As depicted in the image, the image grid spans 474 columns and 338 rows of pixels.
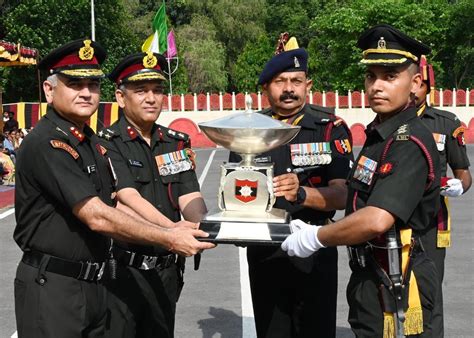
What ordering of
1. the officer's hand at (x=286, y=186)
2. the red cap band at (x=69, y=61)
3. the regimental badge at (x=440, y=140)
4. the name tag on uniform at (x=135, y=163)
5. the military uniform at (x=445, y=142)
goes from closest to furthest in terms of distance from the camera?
the red cap band at (x=69, y=61)
the officer's hand at (x=286, y=186)
the name tag on uniform at (x=135, y=163)
the military uniform at (x=445, y=142)
the regimental badge at (x=440, y=140)

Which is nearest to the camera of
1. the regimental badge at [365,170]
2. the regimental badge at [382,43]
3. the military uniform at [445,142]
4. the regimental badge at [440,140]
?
the regimental badge at [365,170]

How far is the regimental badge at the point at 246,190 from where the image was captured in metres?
3.84

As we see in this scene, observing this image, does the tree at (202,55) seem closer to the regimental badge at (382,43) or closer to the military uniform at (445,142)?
the military uniform at (445,142)

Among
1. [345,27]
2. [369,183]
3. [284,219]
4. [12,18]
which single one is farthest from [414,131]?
[345,27]

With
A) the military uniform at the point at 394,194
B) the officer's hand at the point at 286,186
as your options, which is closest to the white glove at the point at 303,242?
the military uniform at the point at 394,194

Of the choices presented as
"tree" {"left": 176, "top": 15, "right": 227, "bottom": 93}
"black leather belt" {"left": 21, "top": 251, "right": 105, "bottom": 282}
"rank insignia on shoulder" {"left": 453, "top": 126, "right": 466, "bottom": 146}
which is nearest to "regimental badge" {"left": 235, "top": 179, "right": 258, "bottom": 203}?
"black leather belt" {"left": 21, "top": 251, "right": 105, "bottom": 282}

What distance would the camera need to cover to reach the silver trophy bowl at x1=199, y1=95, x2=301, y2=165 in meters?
3.74

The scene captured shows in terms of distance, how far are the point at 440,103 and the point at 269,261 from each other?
119 feet

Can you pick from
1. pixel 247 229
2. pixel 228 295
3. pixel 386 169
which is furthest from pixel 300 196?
pixel 228 295

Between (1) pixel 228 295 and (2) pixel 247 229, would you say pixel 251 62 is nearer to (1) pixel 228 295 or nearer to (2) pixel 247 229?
(1) pixel 228 295

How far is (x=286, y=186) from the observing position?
4.01m

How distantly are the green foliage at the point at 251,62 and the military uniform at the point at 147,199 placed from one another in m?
46.9

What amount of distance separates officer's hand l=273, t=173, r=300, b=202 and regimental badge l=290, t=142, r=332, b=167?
0.44m

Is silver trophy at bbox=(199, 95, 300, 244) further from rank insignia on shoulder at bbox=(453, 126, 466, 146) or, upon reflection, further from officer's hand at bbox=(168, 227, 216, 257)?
rank insignia on shoulder at bbox=(453, 126, 466, 146)
